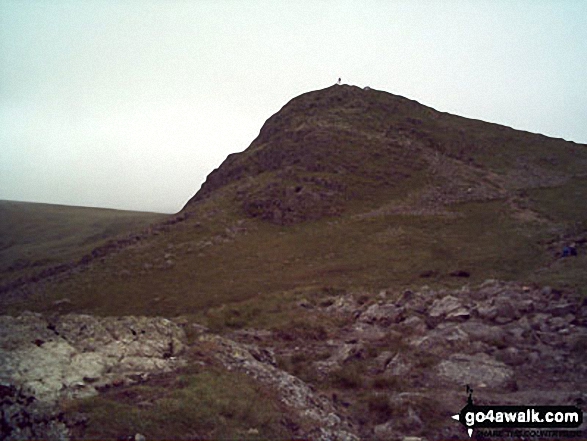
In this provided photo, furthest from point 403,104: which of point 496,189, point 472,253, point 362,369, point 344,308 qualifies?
point 362,369

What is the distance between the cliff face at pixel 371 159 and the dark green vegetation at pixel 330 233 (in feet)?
0.96

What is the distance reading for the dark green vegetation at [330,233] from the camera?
76.1ft

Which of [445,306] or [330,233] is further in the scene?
[330,233]

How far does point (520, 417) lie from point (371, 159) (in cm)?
5506

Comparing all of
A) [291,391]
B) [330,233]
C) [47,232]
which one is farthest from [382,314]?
[47,232]

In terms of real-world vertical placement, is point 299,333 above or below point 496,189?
below

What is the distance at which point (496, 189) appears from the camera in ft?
195

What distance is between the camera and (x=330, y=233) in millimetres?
49219

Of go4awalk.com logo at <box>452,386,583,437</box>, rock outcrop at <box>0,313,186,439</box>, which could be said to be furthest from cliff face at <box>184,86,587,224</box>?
go4awalk.com logo at <box>452,386,583,437</box>

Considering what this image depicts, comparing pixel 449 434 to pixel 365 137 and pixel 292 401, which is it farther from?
pixel 365 137

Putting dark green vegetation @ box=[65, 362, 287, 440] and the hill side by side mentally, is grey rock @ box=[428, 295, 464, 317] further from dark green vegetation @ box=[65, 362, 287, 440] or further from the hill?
the hill

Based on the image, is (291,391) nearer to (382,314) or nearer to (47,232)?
(382,314)

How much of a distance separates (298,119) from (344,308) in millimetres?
53912

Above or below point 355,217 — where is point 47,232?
below
